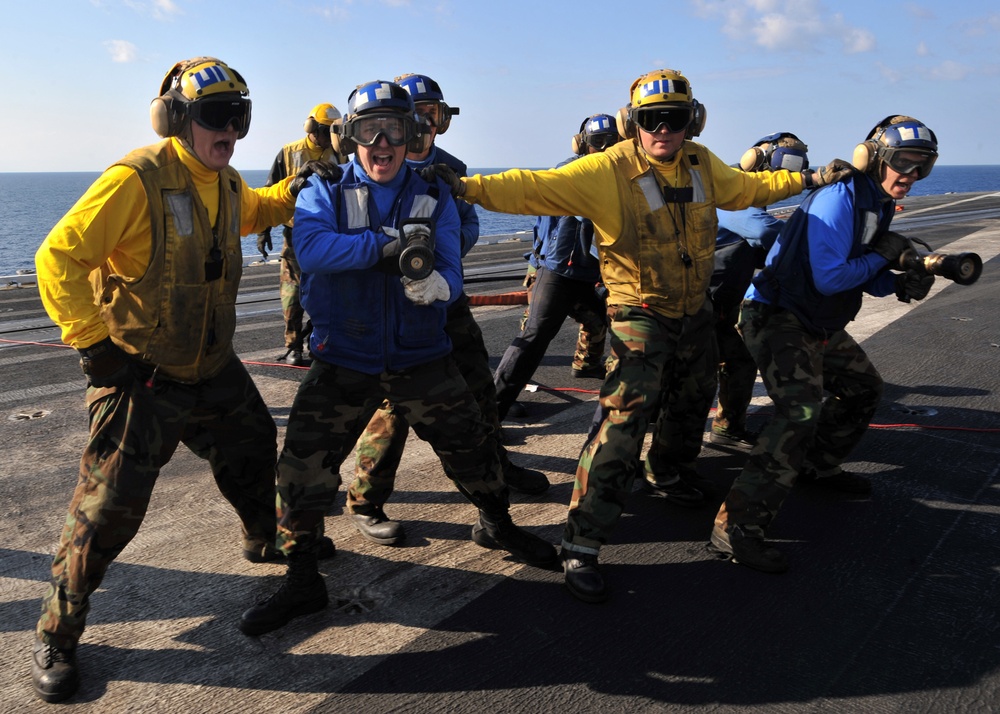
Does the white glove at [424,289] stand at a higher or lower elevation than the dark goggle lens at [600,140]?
lower

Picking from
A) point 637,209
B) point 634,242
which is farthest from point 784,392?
point 637,209

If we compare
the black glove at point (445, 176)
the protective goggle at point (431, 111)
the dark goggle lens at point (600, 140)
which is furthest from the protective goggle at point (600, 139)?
the black glove at point (445, 176)

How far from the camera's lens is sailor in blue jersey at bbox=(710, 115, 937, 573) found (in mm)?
4039

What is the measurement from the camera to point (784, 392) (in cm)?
411

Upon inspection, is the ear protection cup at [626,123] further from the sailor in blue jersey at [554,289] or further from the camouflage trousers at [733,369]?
the camouflage trousers at [733,369]

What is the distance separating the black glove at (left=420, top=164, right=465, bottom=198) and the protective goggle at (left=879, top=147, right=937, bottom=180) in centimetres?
221

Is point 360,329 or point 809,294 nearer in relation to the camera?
point 360,329

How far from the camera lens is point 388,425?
4.36 meters

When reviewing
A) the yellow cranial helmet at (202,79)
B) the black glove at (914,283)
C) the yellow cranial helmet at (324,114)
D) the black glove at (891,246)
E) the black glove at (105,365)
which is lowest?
the black glove at (105,365)

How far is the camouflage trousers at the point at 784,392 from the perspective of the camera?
13.2 feet

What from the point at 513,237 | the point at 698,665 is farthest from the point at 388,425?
the point at 513,237

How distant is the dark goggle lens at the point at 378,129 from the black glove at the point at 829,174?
7.51ft

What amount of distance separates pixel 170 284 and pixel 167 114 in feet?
Result: 2.27

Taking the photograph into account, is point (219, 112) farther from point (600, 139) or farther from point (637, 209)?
point (600, 139)
